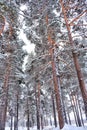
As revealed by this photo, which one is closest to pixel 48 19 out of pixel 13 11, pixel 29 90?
pixel 13 11

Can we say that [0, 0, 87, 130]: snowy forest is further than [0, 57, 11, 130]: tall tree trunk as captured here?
No

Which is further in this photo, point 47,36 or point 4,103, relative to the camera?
point 47,36

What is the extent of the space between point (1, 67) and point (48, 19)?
6.24 meters

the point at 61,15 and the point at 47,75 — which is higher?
the point at 61,15

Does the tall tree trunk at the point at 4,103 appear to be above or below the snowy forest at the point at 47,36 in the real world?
below

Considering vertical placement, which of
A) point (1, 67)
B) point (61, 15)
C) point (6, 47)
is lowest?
point (1, 67)

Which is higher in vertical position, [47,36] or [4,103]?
[47,36]

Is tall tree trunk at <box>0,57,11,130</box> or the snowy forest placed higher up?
the snowy forest

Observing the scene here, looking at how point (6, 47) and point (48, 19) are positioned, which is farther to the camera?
point (6, 47)

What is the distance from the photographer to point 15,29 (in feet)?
48.1

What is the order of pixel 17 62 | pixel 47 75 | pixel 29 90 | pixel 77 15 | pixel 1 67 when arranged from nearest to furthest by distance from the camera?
pixel 77 15
pixel 1 67
pixel 17 62
pixel 47 75
pixel 29 90

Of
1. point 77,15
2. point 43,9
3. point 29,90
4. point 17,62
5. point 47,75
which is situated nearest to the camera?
point 77,15

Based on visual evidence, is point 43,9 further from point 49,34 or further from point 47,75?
point 47,75

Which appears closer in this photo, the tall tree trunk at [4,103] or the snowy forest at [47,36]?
the snowy forest at [47,36]
